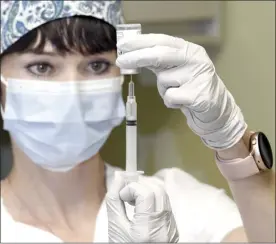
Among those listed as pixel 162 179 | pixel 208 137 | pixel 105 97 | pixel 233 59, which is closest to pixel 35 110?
pixel 105 97

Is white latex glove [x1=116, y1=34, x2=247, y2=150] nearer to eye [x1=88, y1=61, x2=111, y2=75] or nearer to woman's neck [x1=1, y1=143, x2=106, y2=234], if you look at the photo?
eye [x1=88, y1=61, x2=111, y2=75]

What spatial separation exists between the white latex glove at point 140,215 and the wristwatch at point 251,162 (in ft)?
0.70

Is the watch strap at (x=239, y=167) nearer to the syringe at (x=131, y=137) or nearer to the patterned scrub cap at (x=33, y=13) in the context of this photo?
the syringe at (x=131, y=137)

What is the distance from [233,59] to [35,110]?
2.19 feet

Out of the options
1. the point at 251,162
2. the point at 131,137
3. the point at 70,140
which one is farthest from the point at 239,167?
the point at 70,140

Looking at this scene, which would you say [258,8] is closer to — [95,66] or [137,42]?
[95,66]

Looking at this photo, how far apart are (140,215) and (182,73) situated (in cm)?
22

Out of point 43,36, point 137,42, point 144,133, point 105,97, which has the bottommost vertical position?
point 144,133

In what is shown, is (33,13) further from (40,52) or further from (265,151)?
(265,151)

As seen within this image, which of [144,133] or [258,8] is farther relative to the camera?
[144,133]

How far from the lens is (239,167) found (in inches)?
44.3

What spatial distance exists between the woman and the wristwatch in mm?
25

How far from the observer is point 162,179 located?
1.54m

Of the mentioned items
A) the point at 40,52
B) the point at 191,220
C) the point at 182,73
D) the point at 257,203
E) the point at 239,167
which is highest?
the point at 182,73
